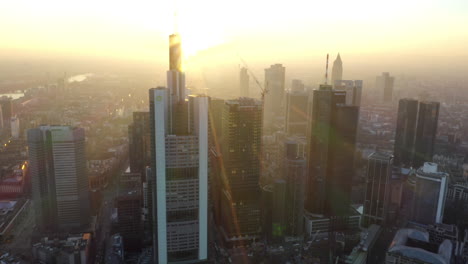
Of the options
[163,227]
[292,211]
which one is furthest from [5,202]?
[292,211]

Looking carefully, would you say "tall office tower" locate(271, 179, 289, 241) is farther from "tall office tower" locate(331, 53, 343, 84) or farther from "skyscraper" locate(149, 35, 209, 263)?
"tall office tower" locate(331, 53, 343, 84)

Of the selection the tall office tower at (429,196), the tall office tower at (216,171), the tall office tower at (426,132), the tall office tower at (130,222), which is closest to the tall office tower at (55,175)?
the tall office tower at (130,222)

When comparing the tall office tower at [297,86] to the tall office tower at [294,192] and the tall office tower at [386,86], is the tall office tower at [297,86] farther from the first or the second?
the tall office tower at [294,192]

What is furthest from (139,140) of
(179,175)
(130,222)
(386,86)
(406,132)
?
(386,86)

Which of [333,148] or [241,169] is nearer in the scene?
[241,169]

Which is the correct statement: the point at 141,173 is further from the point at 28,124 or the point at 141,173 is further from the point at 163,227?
the point at 28,124

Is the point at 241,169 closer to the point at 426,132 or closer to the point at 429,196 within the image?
the point at 429,196

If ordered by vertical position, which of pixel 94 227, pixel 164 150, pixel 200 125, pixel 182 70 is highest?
pixel 182 70
